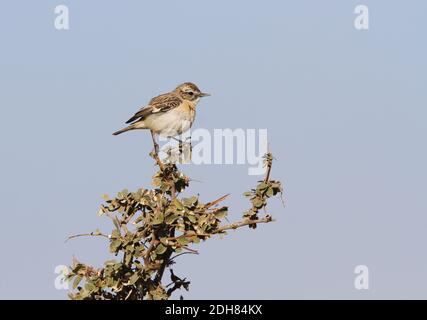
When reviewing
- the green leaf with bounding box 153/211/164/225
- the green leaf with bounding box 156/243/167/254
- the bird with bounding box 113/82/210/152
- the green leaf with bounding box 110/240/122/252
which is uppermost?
the bird with bounding box 113/82/210/152

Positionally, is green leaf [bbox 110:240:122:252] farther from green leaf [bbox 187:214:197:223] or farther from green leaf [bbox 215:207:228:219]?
green leaf [bbox 215:207:228:219]

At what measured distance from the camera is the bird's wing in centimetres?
1359

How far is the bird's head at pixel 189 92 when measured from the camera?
47.1ft

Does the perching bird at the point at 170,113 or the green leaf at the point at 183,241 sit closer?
the green leaf at the point at 183,241

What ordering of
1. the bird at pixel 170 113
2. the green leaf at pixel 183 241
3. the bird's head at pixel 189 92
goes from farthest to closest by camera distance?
the bird's head at pixel 189 92, the bird at pixel 170 113, the green leaf at pixel 183 241

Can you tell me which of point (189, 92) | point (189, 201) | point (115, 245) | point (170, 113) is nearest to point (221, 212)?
point (189, 201)

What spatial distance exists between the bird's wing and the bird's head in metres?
0.17

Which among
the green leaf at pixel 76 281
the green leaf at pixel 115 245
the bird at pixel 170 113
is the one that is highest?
the bird at pixel 170 113

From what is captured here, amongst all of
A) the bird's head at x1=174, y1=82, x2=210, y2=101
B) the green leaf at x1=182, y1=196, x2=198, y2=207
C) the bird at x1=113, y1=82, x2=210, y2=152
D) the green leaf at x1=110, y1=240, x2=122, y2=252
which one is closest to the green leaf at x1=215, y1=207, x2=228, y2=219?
the green leaf at x1=182, y1=196, x2=198, y2=207

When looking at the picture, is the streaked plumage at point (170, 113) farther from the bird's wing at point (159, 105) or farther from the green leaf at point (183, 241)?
the green leaf at point (183, 241)

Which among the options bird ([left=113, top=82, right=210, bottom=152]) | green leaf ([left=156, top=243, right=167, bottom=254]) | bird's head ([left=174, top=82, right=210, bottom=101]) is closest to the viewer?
green leaf ([left=156, top=243, right=167, bottom=254])

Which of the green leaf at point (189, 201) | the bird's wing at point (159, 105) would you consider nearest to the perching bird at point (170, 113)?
the bird's wing at point (159, 105)
